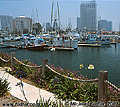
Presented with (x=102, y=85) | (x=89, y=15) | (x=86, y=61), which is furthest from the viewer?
(x=89, y=15)

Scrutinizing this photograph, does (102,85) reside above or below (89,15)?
below

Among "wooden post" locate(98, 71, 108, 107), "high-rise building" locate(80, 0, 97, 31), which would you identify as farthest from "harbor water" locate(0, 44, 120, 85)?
"high-rise building" locate(80, 0, 97, 31)

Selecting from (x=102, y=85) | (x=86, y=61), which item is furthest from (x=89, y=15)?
(x=102, y=85)

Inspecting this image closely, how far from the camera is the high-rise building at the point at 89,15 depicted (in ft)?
572

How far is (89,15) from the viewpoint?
180875mm

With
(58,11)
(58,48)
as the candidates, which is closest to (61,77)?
(58,48)

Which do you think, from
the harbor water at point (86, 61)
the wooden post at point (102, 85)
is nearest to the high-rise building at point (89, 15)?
the harbor water at point (86, 61)

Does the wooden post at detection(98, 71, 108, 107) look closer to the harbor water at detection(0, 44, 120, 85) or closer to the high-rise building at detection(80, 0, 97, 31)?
the harbor water at detection(0, 44, 120, 85)

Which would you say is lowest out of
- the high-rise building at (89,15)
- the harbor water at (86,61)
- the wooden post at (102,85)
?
the harbor water at (86,61)

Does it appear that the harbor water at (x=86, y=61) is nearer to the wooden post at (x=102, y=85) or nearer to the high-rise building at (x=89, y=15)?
the wooden post at (x=102, y=85)

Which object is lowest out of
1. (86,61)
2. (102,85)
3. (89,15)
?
(86,61)

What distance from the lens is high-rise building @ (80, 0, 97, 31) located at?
174375 mm

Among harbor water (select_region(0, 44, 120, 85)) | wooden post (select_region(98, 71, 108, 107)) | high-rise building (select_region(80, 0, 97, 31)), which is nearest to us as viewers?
wooden post (select_region(98, 71, 108, 107))

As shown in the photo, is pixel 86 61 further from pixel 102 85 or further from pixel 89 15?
pixel 89 15
